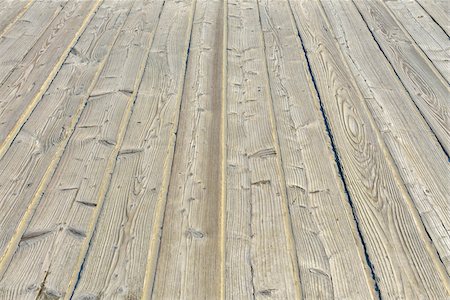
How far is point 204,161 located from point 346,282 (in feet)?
2.56

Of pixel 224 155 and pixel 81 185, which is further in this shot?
pixel 224 155

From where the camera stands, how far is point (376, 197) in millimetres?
1906

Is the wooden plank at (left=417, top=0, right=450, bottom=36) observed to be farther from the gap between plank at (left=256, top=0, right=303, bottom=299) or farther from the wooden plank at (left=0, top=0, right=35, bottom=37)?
the wooden plank at (left=0, top=0, right=35, bottom=37)

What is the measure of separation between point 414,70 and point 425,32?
0.56m

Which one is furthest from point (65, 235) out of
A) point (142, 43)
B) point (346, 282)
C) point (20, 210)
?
point (142, 43)

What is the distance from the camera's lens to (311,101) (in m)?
2.47

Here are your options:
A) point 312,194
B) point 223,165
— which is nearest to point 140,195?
point 223,165

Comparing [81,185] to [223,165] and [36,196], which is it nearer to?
[36,196]

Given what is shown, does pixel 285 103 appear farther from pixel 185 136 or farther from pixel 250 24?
pixel 250 24

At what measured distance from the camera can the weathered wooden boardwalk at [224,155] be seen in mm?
1615

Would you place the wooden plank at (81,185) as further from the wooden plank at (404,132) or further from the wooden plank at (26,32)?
A: the wooden plank at (404,132)

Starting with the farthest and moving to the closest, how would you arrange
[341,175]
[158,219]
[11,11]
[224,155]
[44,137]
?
[11,11], [44,137], [224,155], [341,175], [158,219]

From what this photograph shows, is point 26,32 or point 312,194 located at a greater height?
point 312,194

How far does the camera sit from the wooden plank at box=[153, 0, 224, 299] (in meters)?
1.59
